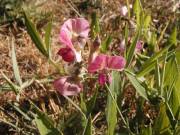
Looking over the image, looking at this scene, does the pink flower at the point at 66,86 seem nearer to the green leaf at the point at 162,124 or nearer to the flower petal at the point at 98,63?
the flower petal at the point at 98,63

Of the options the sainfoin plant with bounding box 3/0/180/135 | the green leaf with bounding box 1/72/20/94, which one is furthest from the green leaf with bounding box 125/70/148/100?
the green leaf with bounding box 1/72/20/94

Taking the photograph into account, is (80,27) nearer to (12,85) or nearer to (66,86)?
(66,86)

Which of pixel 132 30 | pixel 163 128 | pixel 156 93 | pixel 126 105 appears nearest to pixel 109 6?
pixel 132 30

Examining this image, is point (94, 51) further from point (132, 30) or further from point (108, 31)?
point (108, 31)

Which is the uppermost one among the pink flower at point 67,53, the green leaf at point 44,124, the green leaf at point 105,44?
the pink flower at point 67,53

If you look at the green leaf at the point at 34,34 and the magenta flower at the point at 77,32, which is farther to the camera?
the green leaf at the point at 34,34

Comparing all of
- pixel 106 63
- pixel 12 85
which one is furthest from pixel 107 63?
pixel 12 85

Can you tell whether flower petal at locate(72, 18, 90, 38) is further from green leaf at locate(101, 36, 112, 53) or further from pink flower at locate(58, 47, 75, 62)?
green leaf at locate(101, 36, 112, 53)

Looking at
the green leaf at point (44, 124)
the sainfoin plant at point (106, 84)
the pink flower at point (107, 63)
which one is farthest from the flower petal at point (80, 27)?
the green leaf at point (44, 124)
